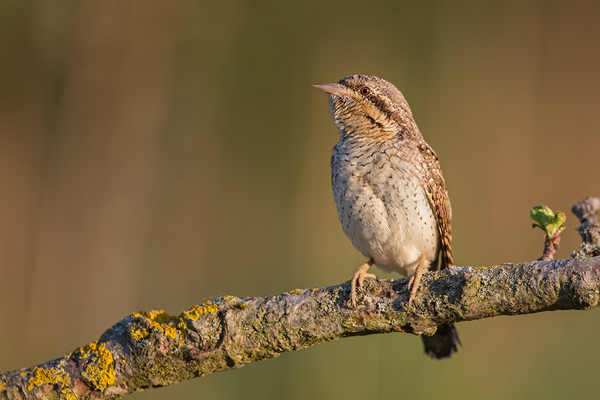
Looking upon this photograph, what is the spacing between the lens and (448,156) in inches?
167

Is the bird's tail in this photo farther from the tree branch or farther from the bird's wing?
the tree branch

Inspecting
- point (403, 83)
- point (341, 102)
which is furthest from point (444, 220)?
point (403, 83)

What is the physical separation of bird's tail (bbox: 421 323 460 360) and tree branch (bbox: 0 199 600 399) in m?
1.14

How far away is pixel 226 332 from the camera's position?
63.8 inches

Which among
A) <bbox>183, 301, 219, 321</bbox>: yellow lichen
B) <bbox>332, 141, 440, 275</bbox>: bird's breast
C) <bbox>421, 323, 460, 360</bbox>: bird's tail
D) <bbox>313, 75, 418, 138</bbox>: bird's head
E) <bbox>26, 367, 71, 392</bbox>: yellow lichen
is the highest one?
<bbox>313, 75, 418, 138</bbox>: bird's head

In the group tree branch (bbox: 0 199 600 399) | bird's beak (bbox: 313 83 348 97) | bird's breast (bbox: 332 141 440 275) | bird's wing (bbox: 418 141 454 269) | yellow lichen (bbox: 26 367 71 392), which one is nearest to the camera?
tree branch (bbox: 0 199 600 399)

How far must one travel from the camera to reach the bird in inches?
90.3

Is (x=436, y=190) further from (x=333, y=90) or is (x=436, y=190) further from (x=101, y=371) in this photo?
(x=101, y=371)

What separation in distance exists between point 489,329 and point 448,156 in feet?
4.65

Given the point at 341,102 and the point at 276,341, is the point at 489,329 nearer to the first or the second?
the point at 341,102

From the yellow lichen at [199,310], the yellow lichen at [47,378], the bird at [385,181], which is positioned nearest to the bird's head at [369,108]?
the bird at [385,181]

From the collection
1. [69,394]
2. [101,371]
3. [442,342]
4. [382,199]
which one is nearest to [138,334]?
[101,371]

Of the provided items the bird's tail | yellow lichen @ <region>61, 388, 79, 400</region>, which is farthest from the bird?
yellow lichen @ <region>61, 388, 79, 400</region>

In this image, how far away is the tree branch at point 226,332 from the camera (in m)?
1.54
